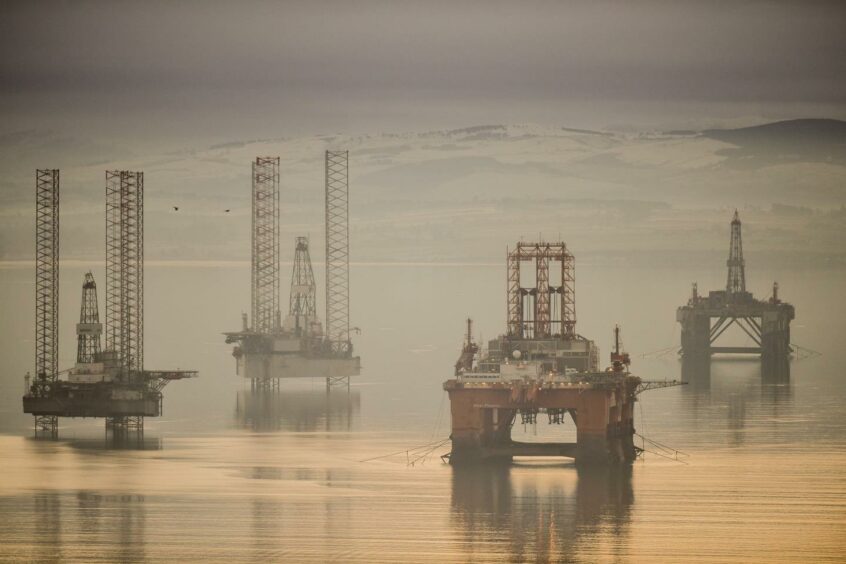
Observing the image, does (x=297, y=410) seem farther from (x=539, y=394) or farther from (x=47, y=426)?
(x=539, y=394)

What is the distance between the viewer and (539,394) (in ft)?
188

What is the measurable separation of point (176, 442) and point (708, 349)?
224 feet

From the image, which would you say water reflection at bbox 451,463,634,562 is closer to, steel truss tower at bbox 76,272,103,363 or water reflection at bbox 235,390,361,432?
steel truss tower at bbox 76,272,103,363

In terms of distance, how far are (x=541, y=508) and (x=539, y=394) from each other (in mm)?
4980

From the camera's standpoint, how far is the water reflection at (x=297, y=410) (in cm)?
8156

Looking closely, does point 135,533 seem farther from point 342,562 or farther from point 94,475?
point 94,475

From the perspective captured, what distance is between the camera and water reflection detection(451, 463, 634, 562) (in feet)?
159

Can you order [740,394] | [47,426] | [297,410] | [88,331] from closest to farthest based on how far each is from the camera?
[88,331]
[47,426]
[297,410]
[740,394]

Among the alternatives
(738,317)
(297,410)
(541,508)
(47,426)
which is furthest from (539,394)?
(738,317)

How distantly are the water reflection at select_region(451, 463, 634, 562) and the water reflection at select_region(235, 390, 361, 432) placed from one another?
20886 millimetres

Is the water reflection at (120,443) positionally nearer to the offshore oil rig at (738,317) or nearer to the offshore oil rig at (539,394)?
the offshore oil rig at (539,394)

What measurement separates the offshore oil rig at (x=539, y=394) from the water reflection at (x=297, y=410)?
17.5 metres

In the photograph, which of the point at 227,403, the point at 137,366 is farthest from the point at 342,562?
the point at 227,403

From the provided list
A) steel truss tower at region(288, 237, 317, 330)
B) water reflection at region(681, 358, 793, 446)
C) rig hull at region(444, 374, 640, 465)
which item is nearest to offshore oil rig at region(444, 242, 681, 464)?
rig hull at region(444, 374, 640, 465)
